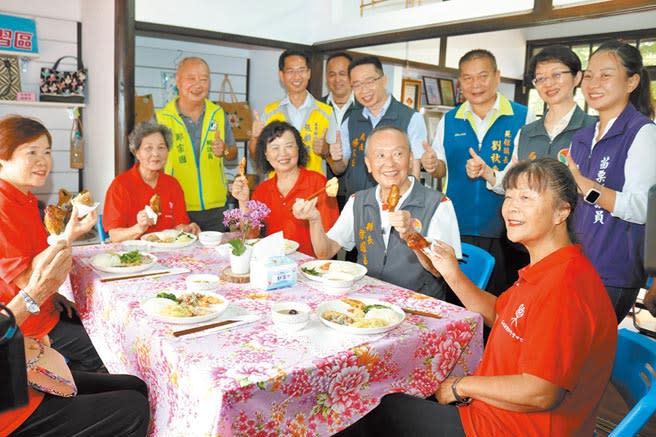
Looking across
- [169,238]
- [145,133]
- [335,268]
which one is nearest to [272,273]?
[335,268]

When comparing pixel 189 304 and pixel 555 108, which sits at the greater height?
pixel 555 108

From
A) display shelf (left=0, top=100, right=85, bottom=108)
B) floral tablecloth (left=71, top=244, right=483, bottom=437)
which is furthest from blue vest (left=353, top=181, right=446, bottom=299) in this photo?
display shelf (left=0, top=100, right=85, bottom=108)

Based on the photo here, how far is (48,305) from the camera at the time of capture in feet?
6.85

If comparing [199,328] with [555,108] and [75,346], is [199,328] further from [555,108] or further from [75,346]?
[555,108]

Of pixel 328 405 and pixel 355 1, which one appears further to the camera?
pixel 355 1

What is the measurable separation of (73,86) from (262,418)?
4005 millimetres

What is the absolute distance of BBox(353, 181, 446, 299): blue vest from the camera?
225cm

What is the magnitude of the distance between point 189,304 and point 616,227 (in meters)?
1.82

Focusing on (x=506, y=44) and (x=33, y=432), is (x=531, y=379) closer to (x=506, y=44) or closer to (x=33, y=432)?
(x=33, y=432)

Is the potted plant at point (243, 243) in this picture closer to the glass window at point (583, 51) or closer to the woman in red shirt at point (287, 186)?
the woman in red shirt at point (287, 186)

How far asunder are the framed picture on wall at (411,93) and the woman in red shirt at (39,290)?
2.80 metres

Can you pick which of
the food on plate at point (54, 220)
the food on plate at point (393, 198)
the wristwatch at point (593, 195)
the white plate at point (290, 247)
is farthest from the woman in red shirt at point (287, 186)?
the wristwatch at point (593, 195)

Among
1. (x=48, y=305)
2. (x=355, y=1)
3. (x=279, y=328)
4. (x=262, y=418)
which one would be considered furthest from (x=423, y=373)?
(x=355, y=1)

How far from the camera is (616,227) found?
225cm
